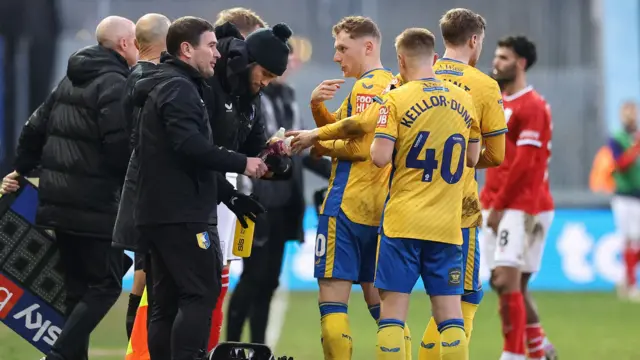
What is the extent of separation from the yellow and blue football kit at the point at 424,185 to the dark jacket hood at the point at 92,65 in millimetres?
1773

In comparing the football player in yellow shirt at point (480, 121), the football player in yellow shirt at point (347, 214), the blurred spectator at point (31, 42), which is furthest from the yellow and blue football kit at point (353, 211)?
the blurred spectator at point (31, 42)

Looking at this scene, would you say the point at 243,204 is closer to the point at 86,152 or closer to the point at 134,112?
the point at 134,112

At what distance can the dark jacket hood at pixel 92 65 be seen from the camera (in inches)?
274

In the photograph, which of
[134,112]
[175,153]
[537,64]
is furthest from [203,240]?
[537,64]

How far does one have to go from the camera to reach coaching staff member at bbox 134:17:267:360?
5.71 metres

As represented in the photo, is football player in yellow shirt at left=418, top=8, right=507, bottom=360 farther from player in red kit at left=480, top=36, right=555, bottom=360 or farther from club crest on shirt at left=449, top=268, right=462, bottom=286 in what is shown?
player in red kit at left=480, top=36, right=555, bottom=360

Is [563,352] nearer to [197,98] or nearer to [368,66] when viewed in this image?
[368,66]

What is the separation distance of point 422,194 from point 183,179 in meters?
1.19

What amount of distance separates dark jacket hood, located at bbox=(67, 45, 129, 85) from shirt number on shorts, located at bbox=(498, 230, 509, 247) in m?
2.82

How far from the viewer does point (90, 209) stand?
22.6ft

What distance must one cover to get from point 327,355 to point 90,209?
5.12 feet

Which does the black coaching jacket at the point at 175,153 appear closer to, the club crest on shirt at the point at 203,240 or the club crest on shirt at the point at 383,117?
the club crest on shirt at the point at 203,240

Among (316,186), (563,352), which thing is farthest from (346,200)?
(316,186)

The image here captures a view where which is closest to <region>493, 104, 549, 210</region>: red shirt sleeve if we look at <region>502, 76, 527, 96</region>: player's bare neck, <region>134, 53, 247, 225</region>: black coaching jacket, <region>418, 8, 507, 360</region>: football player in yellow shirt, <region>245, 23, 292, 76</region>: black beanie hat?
<region>502, 76, 527, 96</region>: player's bare neck
